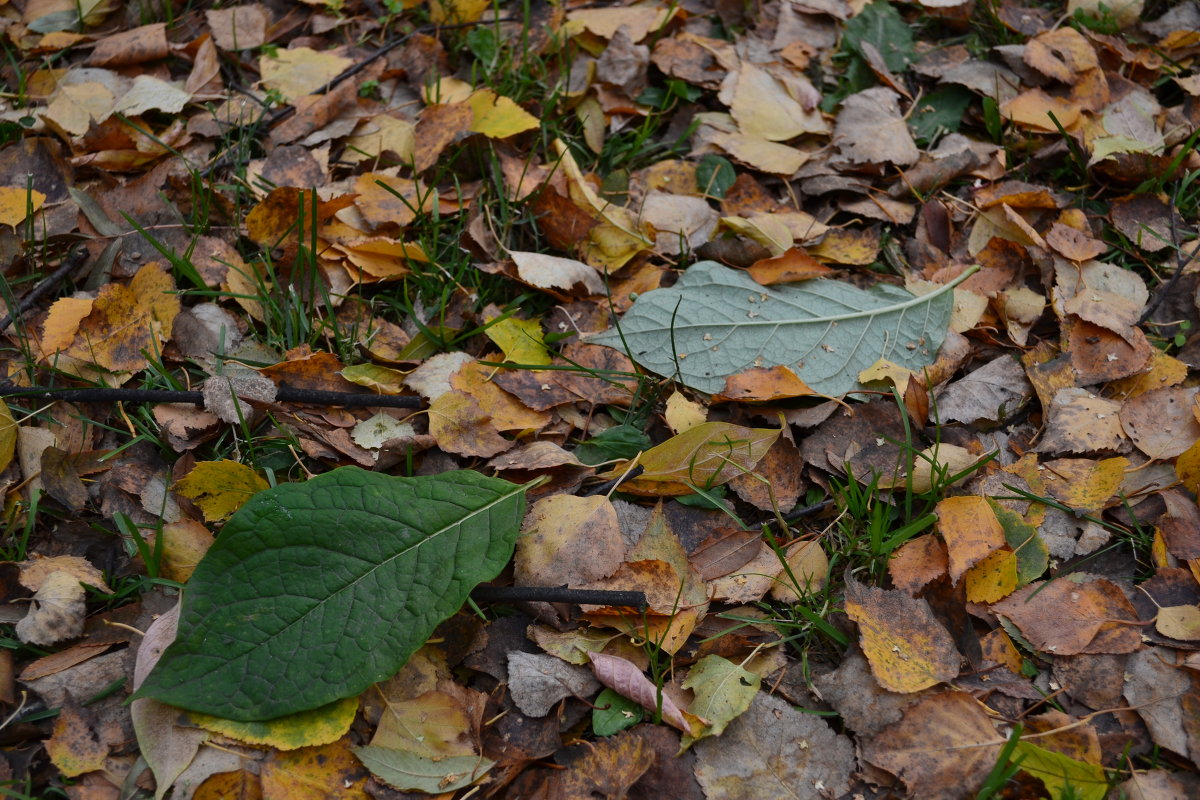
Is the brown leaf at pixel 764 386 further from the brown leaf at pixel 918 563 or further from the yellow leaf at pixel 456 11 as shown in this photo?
the yellow leaf at pixel 456 11

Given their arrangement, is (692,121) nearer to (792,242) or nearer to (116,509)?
(792,242)

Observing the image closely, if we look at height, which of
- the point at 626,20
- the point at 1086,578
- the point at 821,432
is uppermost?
the point at 626,20

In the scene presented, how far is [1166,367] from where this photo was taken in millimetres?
2076

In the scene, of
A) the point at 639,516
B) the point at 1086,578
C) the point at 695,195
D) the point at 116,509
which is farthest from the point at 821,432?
the point at 116,509

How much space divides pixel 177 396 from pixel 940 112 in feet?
7.48

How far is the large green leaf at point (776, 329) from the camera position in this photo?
206cm

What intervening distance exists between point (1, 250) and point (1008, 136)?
2.77 m

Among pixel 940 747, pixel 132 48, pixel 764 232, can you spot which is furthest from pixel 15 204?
pixel 940 747

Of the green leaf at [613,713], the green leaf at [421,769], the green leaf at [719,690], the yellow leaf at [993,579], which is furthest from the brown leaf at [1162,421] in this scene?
the green leaf at [421,769]

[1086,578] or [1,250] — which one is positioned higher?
[1,250]

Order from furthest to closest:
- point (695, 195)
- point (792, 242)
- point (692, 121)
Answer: point (692, 121) → point (695, 195) → point (792, 242)

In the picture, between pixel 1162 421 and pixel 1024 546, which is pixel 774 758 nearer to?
pixel 1024 546

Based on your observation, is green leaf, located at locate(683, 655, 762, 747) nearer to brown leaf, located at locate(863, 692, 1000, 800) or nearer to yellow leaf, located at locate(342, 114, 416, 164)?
brown leaf, located at locate(863, 692, 1000, 800)

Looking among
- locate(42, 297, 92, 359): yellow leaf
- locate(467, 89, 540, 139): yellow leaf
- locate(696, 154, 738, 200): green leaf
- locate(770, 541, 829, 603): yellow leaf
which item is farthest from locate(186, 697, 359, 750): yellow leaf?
locate(696, 154, 738, 200): green leaf
